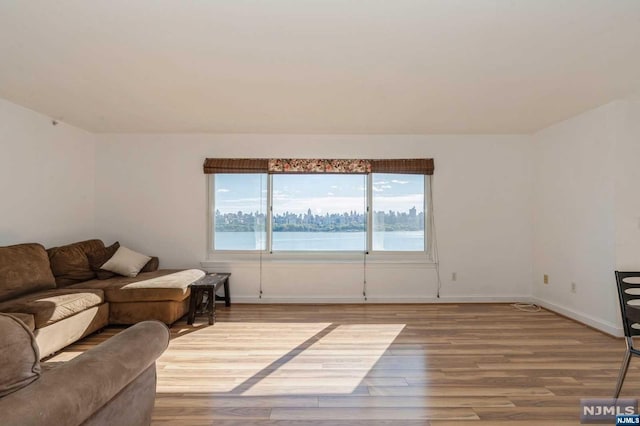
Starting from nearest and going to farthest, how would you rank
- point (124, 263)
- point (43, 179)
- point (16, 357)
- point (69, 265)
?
1. point (16, 357)
2. point (69, 265)
3. point (43, 179)
4. point (124, 263)

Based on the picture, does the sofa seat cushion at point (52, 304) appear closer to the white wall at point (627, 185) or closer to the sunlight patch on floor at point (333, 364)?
the sunlight patch on floor at point (333, 364)

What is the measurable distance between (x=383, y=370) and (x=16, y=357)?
94.5 inches

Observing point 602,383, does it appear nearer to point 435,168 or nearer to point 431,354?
point 431,354

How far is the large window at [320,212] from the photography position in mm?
4996

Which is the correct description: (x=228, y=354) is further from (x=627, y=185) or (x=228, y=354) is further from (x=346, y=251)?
(x=627, y=185)

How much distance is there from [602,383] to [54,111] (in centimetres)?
592

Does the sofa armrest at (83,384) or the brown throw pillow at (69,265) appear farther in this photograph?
the brown throw pillow at (69,265)

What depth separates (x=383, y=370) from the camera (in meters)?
2.78

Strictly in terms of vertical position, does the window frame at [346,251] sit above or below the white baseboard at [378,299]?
above

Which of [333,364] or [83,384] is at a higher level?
[83,384]

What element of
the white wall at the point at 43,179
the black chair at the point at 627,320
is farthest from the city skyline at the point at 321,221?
the black chair at the point at 627,320

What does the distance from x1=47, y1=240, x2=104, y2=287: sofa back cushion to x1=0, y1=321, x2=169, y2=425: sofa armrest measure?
2866 millimetres

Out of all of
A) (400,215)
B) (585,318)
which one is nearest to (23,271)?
(400,215)

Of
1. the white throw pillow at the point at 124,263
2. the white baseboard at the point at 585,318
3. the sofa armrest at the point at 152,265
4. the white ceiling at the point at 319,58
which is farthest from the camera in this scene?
the sofa armrest at the point at 152,265
